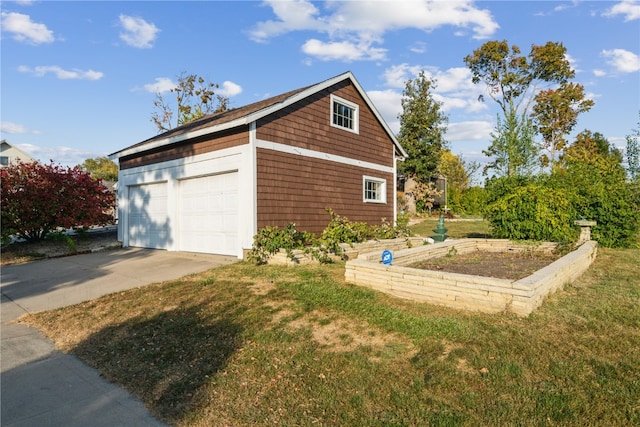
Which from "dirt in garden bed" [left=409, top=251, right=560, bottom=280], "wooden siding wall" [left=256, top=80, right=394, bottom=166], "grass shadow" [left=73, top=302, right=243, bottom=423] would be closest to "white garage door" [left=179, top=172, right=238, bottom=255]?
"wooden siding wall" [left=256, top=80, right=394, bottom=166]

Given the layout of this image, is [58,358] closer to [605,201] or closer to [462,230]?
[605,201]

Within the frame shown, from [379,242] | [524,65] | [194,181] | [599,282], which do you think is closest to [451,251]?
[379,242]

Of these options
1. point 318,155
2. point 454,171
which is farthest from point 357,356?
point 454,171

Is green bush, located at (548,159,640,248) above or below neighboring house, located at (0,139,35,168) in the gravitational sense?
below

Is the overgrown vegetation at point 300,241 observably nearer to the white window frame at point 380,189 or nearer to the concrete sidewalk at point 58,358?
the concrete sidewalk at point 58,358

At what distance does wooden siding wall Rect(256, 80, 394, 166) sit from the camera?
33.9 feet

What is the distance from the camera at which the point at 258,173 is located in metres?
9.62

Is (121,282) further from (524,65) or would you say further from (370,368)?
(524,65)

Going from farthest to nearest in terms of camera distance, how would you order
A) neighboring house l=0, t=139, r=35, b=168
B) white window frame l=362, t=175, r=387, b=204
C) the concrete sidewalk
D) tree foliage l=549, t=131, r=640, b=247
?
neighboring house l=0, t=139, r=35, b=168 < white window frame l=362, t=175, r=387, b=204 < tree foliage l=549, t=131, r=640, b=247 < the concrete sidewalk

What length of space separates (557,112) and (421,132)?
16640 millimetres

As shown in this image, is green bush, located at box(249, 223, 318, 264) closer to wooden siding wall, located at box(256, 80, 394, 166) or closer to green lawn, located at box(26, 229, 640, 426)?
green lawn, located at box(26, 229, 640, 426)

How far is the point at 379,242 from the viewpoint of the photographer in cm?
1109

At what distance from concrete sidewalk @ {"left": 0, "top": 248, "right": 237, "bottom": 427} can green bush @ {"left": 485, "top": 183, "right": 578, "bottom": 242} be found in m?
7.74

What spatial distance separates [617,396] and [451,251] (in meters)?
6.88
